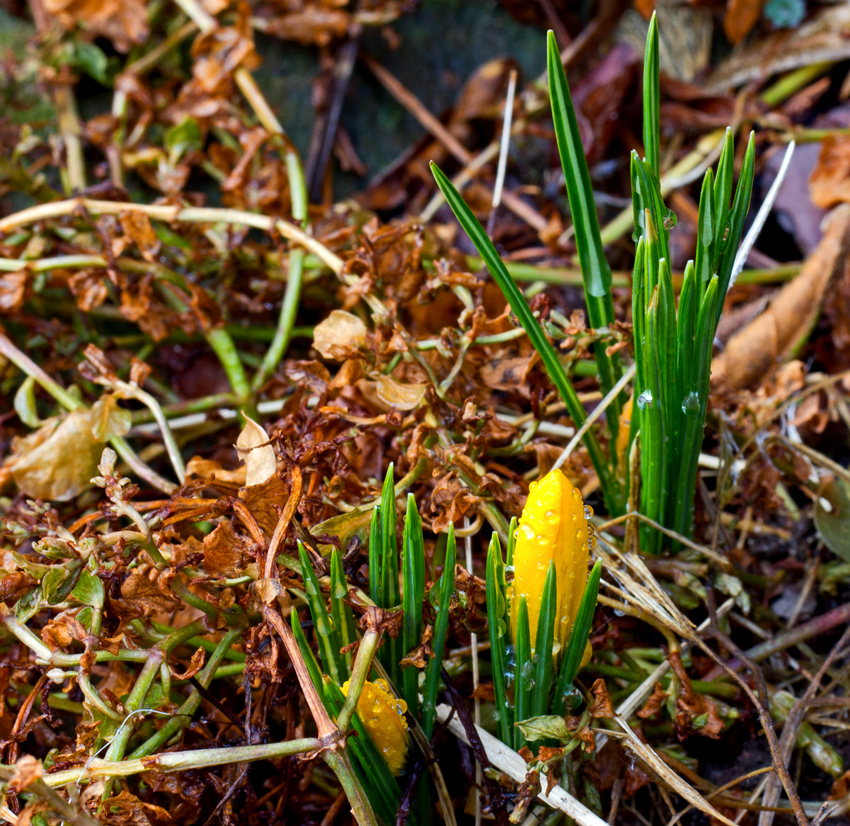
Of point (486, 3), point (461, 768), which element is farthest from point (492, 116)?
point (461, 768)

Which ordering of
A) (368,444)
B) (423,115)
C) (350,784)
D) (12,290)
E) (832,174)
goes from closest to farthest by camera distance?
(350,784) < (368,444) < (12,290) < (832,174) < (423,115)

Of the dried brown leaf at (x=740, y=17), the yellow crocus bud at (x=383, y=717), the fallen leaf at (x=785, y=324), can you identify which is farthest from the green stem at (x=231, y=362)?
the dried brown leaf at (x=740, y=17)

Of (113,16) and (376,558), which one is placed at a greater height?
(113,16)

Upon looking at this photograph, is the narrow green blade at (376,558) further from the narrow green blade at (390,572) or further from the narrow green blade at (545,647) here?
the narrow green blade at (545,647)

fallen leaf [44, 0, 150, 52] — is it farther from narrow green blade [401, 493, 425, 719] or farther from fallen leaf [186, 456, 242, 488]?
narrow green blade [401, 493, 425, 719]

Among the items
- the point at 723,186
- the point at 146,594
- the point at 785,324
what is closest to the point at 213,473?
the point at 146,594

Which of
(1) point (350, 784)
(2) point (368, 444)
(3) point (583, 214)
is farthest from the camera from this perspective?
(2) point (368, 444)

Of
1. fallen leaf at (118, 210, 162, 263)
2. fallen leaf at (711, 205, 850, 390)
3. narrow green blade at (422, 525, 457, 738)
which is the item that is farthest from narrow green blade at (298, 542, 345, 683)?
fallen leaf at (711, 205, 850, 390)

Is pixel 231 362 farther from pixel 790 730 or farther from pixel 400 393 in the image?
pixel 790 730
